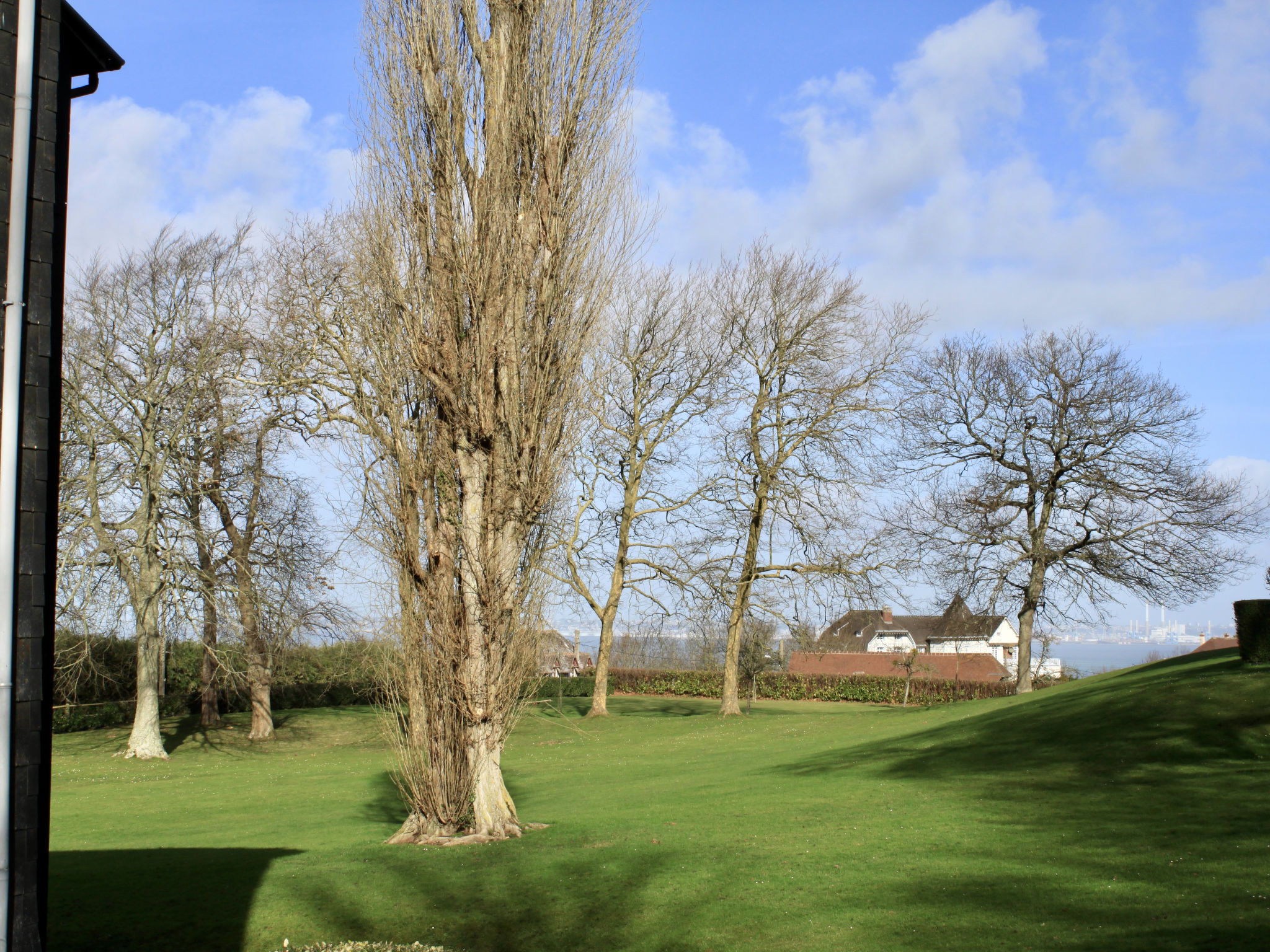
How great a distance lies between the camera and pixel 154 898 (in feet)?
28.5

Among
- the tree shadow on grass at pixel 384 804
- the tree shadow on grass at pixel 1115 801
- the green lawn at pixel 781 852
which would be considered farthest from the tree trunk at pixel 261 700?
the tree shadow on grass at pixel 1115 801

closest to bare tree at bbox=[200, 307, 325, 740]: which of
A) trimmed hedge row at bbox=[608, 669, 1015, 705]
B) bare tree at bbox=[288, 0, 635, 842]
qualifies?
bare tree at bbox=[288, 0, 635, 842]

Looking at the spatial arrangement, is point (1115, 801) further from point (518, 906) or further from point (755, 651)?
point (755, 651)

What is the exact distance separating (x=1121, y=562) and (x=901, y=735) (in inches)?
510

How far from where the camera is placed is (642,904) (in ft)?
25.7

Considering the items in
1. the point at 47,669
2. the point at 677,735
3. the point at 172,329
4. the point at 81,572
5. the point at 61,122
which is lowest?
the point at 677,735

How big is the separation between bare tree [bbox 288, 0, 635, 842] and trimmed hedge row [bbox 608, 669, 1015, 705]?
2834 cm

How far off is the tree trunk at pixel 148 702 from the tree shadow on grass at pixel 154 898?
12071mm

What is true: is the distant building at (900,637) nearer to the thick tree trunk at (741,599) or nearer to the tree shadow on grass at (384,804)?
the thick tree trunk at (741,599)

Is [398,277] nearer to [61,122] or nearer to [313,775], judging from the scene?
[61,122]

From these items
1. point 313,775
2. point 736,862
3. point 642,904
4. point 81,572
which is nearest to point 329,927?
point 642,904

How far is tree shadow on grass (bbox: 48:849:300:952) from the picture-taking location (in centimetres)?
751

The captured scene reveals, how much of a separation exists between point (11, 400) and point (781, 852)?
7.80 meters

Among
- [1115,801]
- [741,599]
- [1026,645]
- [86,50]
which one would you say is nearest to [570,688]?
[741,599]
